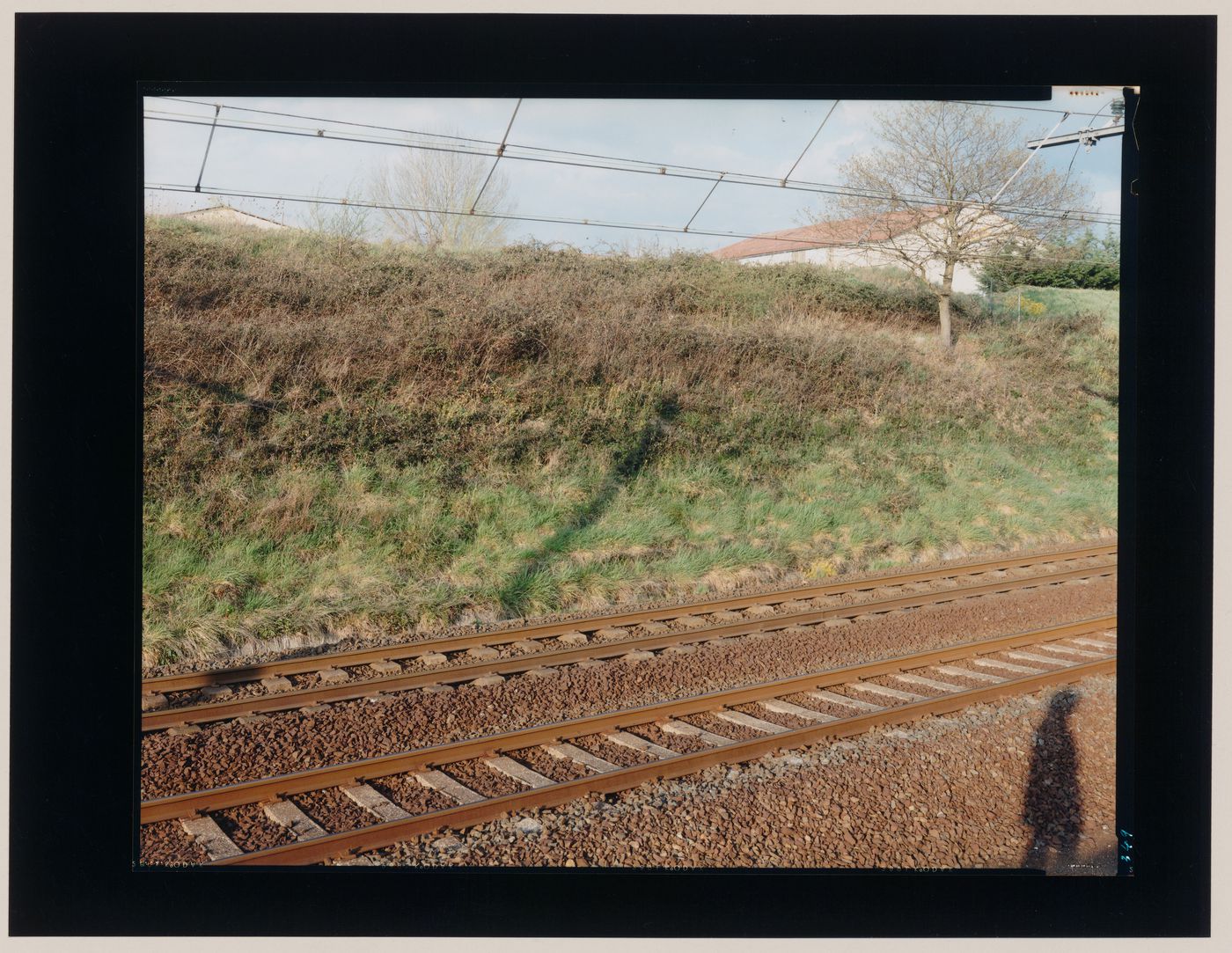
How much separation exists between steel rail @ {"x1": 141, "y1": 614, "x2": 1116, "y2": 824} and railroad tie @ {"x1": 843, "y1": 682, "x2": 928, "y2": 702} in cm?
7

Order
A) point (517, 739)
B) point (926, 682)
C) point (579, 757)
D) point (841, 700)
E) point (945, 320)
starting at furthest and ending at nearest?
point (945, 320), point (926, 682), point (841, 700), point (517, 739), point (579, 757)

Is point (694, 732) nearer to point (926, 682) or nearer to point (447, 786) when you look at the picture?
point (447, 786)

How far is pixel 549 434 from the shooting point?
11.1 m

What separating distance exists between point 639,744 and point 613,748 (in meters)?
0.15

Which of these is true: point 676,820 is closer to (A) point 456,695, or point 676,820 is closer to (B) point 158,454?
(A) point 456,695

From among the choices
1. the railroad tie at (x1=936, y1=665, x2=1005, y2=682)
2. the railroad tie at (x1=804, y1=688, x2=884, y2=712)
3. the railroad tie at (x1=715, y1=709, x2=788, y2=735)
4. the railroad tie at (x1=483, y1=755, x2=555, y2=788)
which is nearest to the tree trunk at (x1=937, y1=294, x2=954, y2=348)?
the railroad tie at (x1=936, y1=665, x2=1005, y2=682)

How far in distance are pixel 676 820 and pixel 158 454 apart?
7401 millimetres

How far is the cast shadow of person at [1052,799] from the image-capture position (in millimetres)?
4059

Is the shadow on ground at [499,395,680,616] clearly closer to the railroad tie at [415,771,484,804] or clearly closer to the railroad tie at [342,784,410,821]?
the railroad tie at [415,771,484,804]

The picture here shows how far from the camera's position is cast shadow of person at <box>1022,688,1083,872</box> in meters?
4.06

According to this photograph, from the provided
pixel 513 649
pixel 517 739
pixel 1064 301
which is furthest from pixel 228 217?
pixel 1064 301

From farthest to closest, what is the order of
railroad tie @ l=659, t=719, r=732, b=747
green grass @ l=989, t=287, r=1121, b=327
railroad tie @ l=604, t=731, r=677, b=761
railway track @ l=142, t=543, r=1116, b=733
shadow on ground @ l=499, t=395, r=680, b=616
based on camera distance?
1. green grass @ l=989, t=287, r=1121, b=327
2. shadow on ground @ l=499, t=395, r=680, b=616
3. railway track @ l=142, t=543, r=1116, b=733
4. railroad tie @ l=659, t=719, r=732, b=747
5. railroad tie @ l=604, t=731, r=677, b=761

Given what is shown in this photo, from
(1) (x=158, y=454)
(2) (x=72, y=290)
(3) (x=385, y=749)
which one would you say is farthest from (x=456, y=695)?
(1) (x=158, y=454)

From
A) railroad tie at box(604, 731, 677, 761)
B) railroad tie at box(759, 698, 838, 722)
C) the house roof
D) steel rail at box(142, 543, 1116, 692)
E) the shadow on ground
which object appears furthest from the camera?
the house roof
